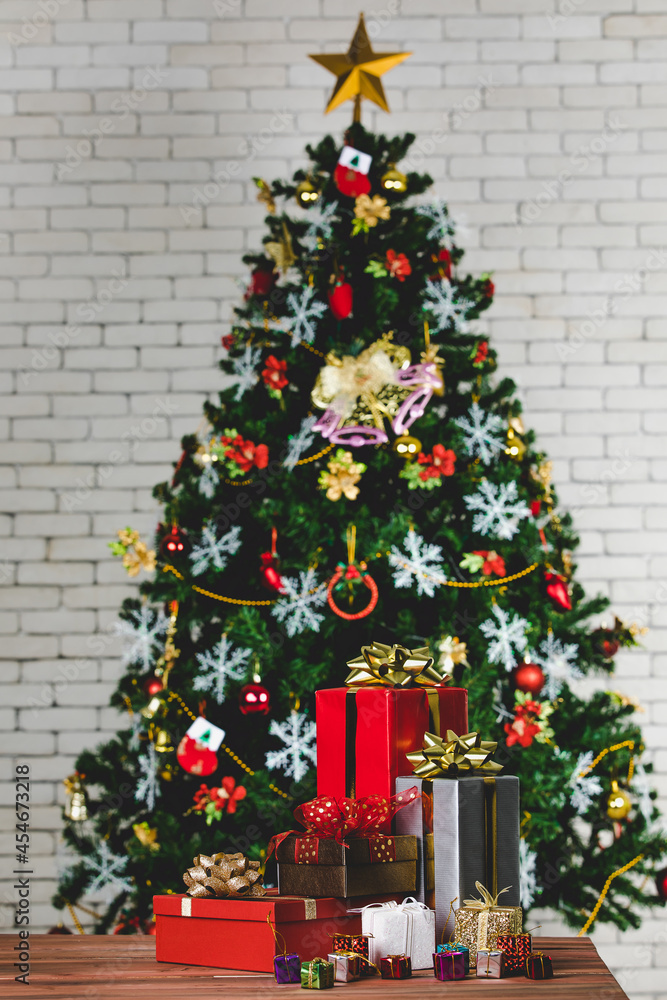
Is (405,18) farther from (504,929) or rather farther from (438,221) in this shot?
(504,929)

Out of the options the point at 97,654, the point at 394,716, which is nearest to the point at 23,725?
the point at 97,654

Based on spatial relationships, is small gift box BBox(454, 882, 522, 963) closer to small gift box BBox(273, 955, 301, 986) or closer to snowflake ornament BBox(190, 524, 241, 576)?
small gift box BBox(273, 955, 301, 986)

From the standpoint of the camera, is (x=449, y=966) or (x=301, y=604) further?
(x=301, y=604)

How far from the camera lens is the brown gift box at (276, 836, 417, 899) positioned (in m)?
1.08

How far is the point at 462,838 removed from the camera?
109cm

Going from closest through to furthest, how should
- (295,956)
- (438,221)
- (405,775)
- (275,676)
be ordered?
(295,956) < (405,775) < (275,676) < (438,221)

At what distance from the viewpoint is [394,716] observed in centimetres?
120

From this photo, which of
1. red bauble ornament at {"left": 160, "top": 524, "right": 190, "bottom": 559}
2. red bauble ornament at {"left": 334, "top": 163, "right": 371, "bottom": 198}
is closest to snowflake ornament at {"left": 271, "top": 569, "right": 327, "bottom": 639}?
red bauble ornament at {"left": 160, "top": 524, "right": 190, "bottom": 559}

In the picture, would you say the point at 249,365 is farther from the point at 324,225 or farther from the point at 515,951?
the point at 515,951

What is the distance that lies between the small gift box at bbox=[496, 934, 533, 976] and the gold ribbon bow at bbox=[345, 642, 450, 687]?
351 mm

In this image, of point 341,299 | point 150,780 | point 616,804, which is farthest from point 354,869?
point 341,299

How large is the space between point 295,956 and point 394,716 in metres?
0.31

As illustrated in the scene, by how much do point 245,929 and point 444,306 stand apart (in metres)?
1.63

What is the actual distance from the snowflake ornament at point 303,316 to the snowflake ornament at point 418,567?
22.0 inches
